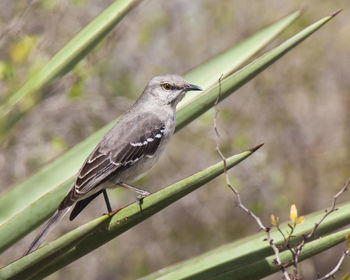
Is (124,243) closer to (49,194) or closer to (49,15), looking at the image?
(49,15)

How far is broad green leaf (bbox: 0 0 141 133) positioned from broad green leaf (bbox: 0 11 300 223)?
14.2 inches

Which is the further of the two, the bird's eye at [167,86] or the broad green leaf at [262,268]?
the bird's eye at [167,86]

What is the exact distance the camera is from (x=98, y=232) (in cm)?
272

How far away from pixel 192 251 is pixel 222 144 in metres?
1.72

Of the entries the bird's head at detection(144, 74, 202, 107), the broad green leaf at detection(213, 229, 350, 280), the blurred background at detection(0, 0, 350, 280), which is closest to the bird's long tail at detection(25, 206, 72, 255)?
the broad green leaf at detection(213, 229, 350, 280)

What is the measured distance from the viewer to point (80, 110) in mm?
6980

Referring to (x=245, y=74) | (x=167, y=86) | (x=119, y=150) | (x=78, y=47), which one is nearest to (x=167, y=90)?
(x=167, y=86)

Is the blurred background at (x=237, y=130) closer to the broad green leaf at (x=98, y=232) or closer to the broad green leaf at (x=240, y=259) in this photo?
the broad green leaf at (x=240, y=259)

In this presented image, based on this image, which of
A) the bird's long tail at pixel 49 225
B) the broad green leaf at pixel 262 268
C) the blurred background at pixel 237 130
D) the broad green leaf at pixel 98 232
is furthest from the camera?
the blurred background at pixel 237 130

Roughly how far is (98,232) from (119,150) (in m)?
1.22

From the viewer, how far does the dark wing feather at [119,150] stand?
11.7ft

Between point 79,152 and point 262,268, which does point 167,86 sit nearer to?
point 79,152

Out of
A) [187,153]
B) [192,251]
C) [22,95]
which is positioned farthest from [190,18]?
[22,95]

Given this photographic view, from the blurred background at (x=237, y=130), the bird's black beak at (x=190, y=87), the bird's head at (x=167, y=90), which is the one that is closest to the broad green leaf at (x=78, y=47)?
the bird's black beak at (x=190, y=87)
